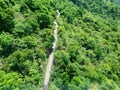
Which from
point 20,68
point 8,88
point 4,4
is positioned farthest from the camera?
point 4,4

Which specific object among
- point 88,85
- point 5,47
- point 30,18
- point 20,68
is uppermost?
point 30,18

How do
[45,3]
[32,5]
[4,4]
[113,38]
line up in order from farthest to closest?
[113,38] < [45,3] < [32,5] < [4,4]

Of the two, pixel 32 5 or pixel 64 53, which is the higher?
pixel 32 5

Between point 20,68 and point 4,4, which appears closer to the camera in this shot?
point 20,68

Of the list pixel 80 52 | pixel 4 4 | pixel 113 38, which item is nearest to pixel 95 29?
pixel 113 38

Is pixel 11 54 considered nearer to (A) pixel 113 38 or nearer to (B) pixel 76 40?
(B) pixel 76 40

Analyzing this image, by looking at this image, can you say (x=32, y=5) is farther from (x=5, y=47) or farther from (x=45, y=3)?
(x=5, y=47)
